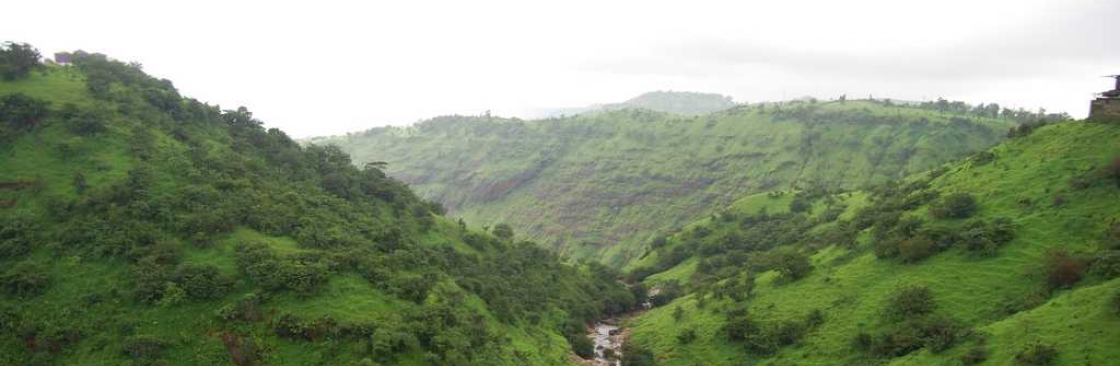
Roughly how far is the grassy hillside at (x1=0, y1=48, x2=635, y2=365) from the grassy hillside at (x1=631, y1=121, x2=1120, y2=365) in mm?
20697

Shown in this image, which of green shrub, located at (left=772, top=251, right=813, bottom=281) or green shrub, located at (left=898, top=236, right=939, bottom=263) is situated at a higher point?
green shrub, located at (left=898, top=236, right=939, bottom=263)

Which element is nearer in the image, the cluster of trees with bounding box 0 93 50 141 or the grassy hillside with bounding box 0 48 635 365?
the grassy hillside with bounding box 0 48 635 365

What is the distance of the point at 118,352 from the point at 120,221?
16.3 metres

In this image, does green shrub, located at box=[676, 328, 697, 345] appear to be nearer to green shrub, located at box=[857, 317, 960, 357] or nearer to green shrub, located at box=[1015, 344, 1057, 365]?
green shrub, located at box=[857, 317, 960, 357]

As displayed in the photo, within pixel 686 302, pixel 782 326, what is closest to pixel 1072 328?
pixel 782 326

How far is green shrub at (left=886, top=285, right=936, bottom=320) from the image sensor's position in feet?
199

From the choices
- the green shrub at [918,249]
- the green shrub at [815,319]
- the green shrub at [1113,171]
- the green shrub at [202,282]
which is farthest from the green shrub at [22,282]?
the green shrub at [1113,171]

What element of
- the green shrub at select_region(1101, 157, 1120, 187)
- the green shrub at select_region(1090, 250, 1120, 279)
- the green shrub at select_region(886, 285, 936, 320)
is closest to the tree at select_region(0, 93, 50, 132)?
the green shrub at select_region(886, 285, 936, 320)

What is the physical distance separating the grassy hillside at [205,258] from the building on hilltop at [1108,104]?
209 ft

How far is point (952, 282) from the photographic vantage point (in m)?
62.3

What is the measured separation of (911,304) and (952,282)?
481 centimetres

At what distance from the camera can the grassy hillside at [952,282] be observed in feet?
165

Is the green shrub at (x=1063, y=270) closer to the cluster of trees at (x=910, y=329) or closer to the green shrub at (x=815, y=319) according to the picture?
the cluster of trees at (x=910, y=329)

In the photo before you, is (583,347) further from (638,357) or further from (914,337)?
(914,337)
